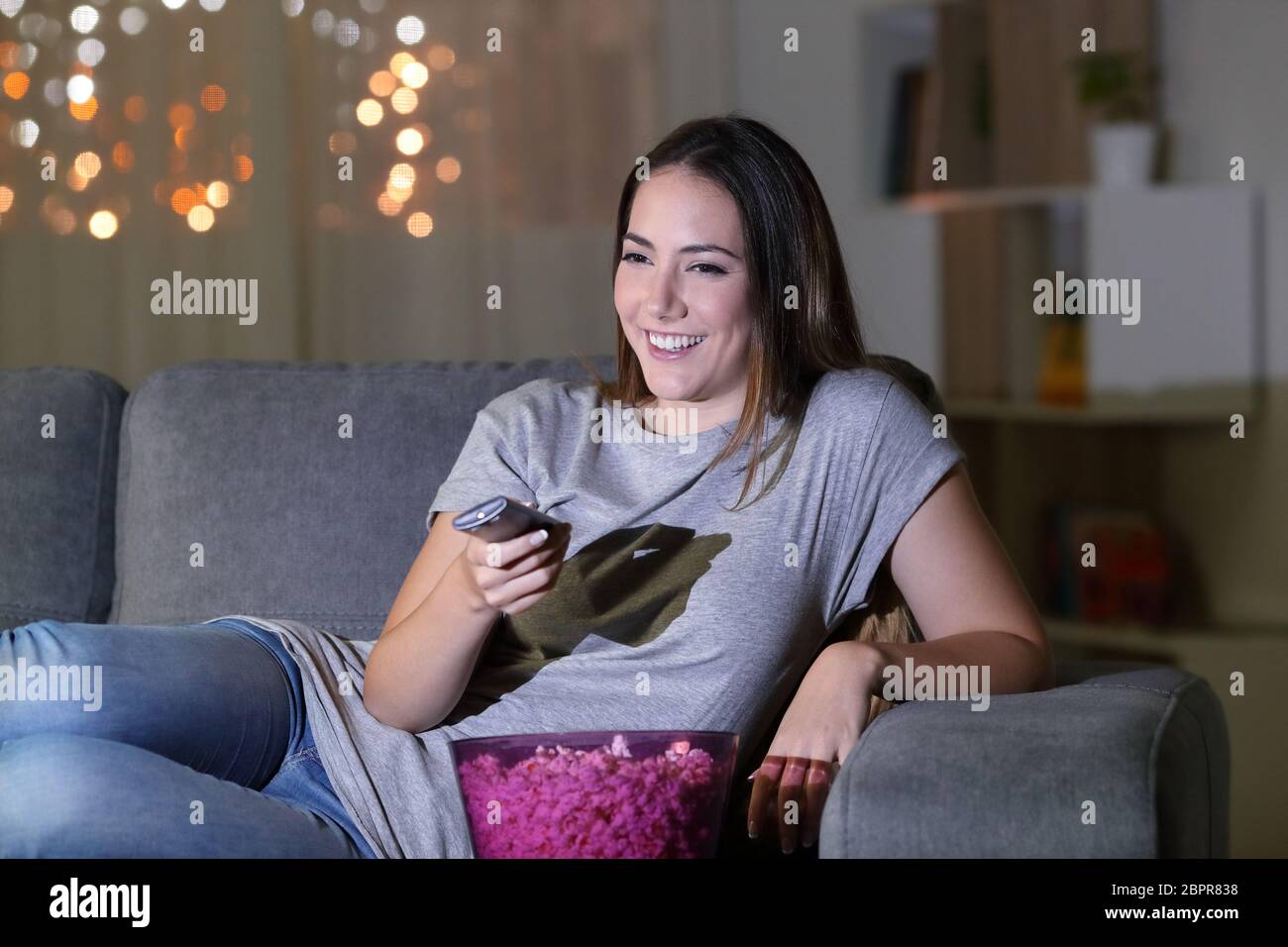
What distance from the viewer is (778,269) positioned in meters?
1.30

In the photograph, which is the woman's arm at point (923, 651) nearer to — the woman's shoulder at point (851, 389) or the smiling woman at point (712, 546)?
the smiling woman at point (712, 546)

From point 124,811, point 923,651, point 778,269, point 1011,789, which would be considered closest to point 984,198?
point 778,269

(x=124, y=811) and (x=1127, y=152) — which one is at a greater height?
(x=1127, y=152)

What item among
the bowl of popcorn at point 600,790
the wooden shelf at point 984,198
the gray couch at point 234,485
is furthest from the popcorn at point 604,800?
the wooden shelf at point 984,198

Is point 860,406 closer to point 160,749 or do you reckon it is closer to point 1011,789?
point 1011,789

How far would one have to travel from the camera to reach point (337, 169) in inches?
116

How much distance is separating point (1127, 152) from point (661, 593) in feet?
5.96

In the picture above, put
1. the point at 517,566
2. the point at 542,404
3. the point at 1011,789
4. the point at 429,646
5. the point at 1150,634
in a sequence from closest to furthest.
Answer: the point at 1011,789, the point at 517,566, the point at 429,646, the point at 542,404, the point at 1150,634

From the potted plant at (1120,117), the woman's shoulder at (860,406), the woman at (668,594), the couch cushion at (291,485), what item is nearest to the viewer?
the woman at (668,594)

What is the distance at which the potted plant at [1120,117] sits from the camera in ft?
8.52

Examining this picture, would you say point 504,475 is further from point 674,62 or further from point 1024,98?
point 674,62

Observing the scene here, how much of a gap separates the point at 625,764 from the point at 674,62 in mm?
2609

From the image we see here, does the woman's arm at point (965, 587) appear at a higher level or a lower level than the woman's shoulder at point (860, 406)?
lower

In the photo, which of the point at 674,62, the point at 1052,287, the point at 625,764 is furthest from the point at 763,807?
the point at 674,62
